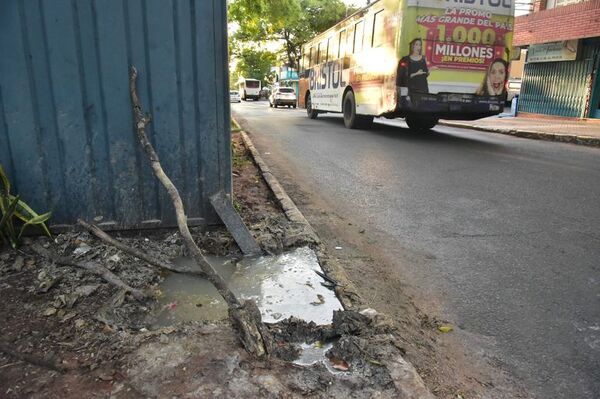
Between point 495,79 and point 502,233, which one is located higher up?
point 495,79

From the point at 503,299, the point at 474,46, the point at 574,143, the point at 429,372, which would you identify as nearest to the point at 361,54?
the point at 474,46

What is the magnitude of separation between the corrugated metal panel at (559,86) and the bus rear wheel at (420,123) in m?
7.24

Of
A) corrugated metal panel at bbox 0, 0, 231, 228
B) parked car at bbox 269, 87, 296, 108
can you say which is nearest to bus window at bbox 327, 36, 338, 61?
corrugated metal panel at bbox 0, 0, 231, 228

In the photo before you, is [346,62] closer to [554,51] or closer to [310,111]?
[310,111]

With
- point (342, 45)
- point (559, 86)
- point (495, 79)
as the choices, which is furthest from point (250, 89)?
point (495, 79)

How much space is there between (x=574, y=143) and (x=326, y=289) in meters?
10.6

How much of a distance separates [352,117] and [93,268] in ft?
39.0

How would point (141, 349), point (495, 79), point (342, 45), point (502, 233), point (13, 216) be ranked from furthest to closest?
1. point (342, 45)
2. point (495, 79)
3. point (502, 233)
4. point (13, 216)
5. point (141, 349)

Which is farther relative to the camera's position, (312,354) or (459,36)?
(459,36)

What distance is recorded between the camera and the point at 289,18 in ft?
45.0

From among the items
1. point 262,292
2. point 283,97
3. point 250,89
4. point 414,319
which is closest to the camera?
point 414,319

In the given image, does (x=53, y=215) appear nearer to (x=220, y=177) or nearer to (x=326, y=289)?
(x=220, y=177)

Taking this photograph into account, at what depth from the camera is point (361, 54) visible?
12656 mm

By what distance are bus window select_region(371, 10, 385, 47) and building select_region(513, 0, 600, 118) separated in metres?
8.61
